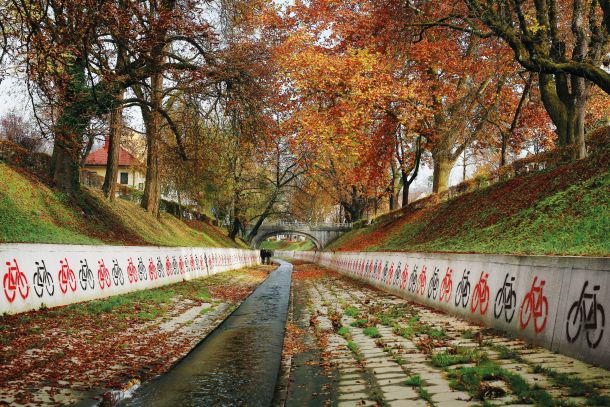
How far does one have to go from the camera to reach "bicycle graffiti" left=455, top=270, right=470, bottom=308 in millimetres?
10538

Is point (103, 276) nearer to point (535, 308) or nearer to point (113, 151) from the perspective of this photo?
point (535, 308)

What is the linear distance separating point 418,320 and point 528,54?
28.4 ft

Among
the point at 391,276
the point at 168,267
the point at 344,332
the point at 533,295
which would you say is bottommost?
the point at 344,332

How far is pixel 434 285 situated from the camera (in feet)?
42.1

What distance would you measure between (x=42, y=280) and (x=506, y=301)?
8.76 m

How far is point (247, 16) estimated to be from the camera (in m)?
24.4

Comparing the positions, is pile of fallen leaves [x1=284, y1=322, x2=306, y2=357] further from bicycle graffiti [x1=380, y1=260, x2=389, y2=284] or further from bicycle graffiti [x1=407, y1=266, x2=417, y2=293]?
bicycle graffiti [x1=380, y1=260, x2=389, y2=284]

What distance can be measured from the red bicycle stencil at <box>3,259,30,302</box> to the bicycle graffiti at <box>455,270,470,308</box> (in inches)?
331

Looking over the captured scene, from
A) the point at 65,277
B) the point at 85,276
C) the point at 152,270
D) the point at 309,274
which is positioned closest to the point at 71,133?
the point at 85,276

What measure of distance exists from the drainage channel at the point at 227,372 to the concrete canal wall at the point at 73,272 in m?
3.28

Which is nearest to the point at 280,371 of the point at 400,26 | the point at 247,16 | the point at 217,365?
the point at 217,365

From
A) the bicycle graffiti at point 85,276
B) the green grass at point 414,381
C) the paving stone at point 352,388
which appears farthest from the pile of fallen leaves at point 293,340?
the bicycle graffiti at point 85,276

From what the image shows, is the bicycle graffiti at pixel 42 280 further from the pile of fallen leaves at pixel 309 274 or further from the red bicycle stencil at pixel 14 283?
the pile of fallen leaves at pixel 309 274

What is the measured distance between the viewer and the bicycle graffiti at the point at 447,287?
1162 centimetres
